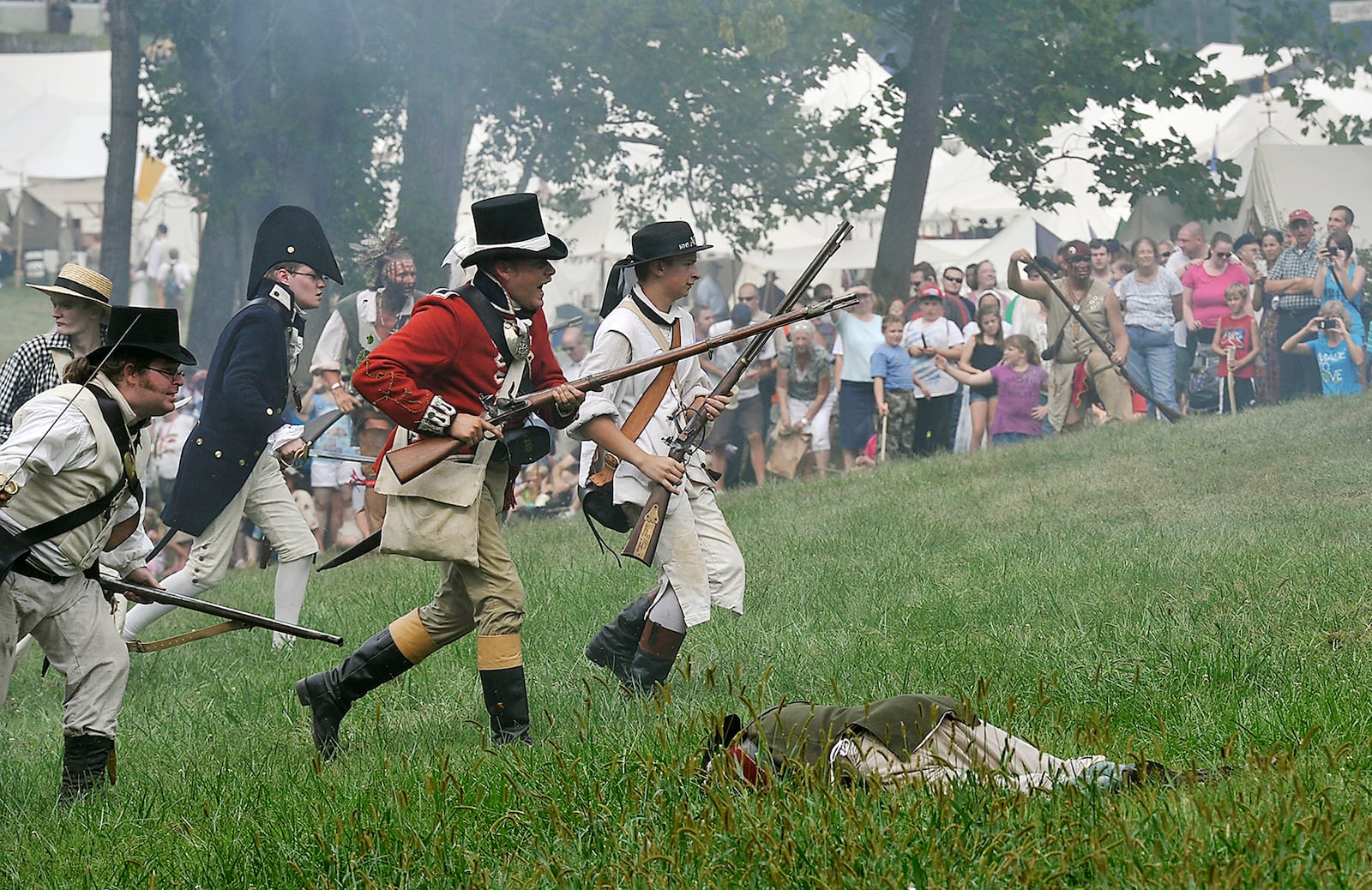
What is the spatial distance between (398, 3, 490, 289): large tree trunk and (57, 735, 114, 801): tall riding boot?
461 inches

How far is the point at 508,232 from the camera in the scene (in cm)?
562

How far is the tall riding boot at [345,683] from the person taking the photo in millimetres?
5742

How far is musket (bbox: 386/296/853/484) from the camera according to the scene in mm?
5461

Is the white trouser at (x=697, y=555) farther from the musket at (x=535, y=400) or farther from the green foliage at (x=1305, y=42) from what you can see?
the green foliage at (x=1305, y=42)

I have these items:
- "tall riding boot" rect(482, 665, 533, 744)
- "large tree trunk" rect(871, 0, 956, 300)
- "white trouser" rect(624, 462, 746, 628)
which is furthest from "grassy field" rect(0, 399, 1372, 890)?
"large tree trunk" rect(871, 0, 956, 300)

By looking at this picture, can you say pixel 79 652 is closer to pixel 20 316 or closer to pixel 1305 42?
pixel 1305 42

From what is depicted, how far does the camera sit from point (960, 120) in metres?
17.2

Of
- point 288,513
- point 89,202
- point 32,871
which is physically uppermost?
point 89,202

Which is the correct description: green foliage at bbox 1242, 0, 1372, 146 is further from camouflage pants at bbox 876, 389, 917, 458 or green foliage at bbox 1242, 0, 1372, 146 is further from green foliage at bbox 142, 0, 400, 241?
green foliage at bbox 142, 0, 400, 241

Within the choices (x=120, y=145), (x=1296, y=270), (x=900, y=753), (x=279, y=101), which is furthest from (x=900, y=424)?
(x=120, y=145)

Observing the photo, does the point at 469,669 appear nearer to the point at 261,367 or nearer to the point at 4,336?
the point at 261,367

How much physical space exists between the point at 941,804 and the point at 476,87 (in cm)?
1507

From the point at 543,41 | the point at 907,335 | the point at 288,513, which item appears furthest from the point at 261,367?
the point at 543,41

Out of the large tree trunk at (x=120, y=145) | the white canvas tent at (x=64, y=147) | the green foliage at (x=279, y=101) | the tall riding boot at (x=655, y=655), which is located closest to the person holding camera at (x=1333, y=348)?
the tall riding boot at (x=655, y=655)
